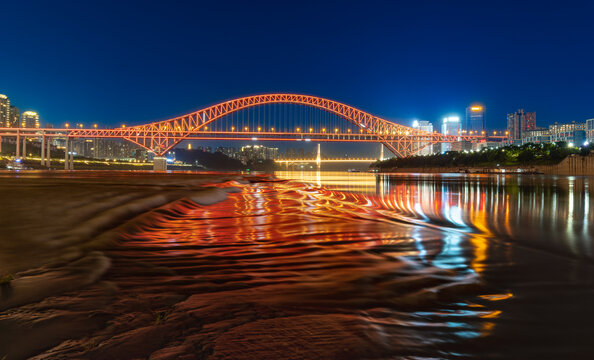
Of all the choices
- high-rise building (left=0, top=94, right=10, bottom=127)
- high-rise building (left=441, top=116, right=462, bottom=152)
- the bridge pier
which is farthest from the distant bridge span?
high-rise building (left=0, top=94, right=10, bottom=127)

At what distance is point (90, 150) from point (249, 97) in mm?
131614

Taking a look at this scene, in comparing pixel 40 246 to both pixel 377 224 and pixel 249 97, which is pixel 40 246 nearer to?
pixel 377 224

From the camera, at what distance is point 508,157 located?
2805 inches

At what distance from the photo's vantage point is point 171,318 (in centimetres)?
232

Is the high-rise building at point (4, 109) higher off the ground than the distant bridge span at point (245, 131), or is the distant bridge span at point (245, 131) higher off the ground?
the high-rise building at point (4, 109)

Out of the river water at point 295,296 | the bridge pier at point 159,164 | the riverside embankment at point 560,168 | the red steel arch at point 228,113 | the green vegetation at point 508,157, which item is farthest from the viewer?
the red steel arch at point 228,113

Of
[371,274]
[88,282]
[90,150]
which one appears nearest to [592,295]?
[371,274]

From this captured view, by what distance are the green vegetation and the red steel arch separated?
250 inches

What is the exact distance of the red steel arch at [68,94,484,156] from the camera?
83.2 meters

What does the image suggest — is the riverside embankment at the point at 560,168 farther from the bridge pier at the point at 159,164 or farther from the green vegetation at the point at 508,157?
the bridge pier at the point at 159,164

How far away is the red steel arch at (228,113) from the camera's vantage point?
273 feet

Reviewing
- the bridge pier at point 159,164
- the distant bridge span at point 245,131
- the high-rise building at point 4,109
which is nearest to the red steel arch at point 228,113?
the distant bridge span at point 245,131

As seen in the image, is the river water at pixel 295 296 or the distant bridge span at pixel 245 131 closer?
the river water at pixel 295 296

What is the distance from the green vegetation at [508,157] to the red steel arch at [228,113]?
6349 millimetres
